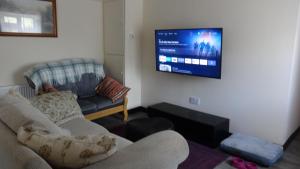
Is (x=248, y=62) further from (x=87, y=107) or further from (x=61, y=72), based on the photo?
(x=61, y=72)

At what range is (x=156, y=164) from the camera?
128cm

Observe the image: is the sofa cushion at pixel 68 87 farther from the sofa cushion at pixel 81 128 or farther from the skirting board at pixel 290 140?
the skirting board at pixel 290 140

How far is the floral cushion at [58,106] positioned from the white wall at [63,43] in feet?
3.83

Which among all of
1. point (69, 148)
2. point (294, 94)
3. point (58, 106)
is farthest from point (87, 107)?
point (294, 94)

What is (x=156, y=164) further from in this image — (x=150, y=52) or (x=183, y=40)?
(x=150, y=52)

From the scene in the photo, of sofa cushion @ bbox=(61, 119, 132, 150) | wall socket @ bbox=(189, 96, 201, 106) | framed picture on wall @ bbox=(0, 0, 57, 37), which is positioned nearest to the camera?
sofa cushion @ bbox=(61, 119, 132, 150)

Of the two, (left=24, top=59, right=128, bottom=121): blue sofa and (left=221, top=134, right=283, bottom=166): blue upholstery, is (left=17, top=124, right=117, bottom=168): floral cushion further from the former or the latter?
(left=24, top=59, right=128, bottom=121): blue sofa

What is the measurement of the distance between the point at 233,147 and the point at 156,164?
1.81m

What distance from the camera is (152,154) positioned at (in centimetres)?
131

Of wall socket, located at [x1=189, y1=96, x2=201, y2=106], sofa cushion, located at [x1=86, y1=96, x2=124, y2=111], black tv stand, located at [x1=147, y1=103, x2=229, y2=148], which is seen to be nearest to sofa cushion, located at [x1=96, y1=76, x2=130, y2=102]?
sofa cushion, located at [x1=86, y1=96, x2=124, y2=111]

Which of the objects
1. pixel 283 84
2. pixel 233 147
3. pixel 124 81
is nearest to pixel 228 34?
pixel 283 84

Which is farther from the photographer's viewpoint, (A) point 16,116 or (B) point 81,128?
(B) point 81,128

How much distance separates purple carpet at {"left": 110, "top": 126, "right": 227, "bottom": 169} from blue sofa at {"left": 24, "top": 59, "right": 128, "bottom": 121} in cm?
144

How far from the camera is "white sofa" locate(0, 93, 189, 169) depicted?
1079 mm
